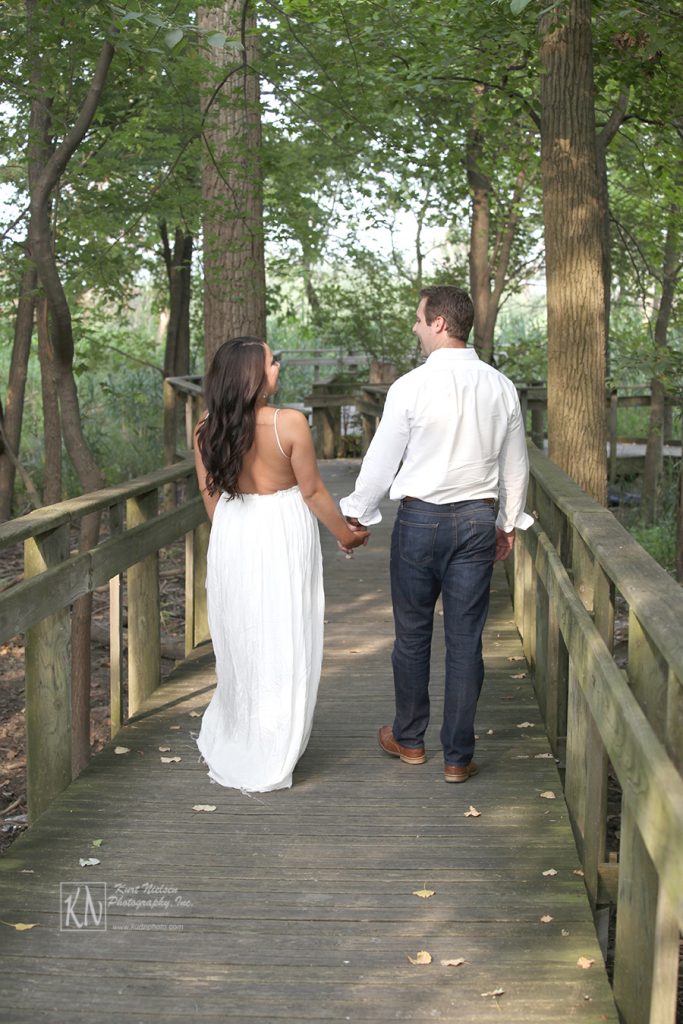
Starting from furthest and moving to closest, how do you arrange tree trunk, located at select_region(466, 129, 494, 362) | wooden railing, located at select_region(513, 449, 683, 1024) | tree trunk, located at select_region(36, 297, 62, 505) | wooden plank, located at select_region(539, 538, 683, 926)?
tree trunk, located at select_region(466, 129, 494, 362) → tree trunk, located at select_region(36, 297, 62, 505) → wooden railing, located at select_region(513, 449, 683, 1024) → wooden plank, located at select_region(539, 538, 683, 926)

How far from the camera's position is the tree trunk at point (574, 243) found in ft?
27.4

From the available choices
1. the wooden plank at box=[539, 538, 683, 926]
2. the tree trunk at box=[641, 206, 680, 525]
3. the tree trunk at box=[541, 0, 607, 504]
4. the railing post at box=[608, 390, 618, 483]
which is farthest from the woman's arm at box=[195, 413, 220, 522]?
the railing post at box=[608, 390, 618, 483]

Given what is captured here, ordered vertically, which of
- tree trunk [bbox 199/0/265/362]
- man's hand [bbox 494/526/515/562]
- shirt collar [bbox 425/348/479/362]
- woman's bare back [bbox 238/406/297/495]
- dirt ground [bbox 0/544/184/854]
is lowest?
dirt ground [bbox 0/544/184/854]

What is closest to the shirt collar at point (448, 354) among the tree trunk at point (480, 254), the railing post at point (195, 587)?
the railing post at point (195, 587)

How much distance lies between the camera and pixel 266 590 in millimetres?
5242

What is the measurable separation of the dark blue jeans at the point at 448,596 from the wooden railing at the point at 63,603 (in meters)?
1.32

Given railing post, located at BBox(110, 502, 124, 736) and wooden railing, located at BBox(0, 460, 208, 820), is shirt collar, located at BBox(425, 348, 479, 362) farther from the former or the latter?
railing post, located at BBox(110, 502, 124, 736)

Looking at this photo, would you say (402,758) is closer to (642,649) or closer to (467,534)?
(467,534)

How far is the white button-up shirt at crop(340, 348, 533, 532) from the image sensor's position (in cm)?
491

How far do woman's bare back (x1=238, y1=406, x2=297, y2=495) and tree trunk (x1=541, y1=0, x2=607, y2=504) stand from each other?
3.83 metres

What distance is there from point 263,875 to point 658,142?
10390 mm

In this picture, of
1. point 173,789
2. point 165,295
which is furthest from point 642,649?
point 165,295

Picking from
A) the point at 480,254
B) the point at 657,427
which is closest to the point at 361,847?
the point at 657,427

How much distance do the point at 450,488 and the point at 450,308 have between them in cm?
70
